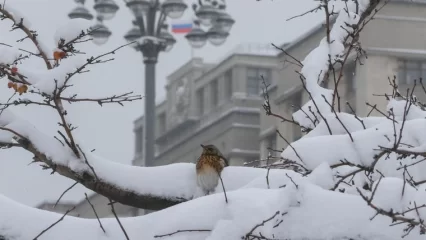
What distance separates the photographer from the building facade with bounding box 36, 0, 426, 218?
48.5 m

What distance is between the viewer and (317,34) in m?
49.0

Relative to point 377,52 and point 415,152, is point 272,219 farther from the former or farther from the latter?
point 377,52

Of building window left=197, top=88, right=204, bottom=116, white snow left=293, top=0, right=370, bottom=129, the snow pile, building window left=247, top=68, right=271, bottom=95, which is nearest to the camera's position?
the snow pile

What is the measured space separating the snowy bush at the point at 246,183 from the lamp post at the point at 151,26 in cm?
1495

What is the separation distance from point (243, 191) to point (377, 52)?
4457 centimetres

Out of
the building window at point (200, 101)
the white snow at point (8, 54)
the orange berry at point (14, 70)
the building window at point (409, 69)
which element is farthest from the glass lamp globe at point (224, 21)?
the building window at point (200, 101)

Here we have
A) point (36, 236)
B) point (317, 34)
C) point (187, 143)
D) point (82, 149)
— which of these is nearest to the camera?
point (36, 236)

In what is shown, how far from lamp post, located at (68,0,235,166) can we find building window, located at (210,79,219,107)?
169 ft

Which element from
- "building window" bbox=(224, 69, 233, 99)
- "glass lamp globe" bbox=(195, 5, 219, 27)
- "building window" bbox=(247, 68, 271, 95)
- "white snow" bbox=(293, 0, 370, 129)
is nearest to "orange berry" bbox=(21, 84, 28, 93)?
"white snow" bbox=(293, 0, 370, 129)

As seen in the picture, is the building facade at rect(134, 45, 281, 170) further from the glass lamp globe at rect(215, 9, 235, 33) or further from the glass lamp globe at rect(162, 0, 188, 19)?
the glass lamp globe at rect(162, 0, 188, 19)

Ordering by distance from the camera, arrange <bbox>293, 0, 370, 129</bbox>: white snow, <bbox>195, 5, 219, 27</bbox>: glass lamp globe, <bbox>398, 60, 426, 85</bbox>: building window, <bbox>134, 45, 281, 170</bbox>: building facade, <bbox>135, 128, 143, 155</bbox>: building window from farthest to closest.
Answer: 1. <bbox>135, 128, 143, 155</bbox>: building window
2. <bbox>134, 45, 281, 170</bbox>: building facade
3. <bbox>398, 60, 426, 85</bbox>: building window
4. <bbox>195, 5, 219, 27</bbox>: glass lamp globe
5. <bbox>293, 0, 370, 129</bbox>: white snow

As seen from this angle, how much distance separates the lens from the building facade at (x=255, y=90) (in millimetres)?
48500

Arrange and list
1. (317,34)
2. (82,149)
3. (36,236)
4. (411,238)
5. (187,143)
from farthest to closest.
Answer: (187,143)
(317,34)
(82,149)
(36,236)
(411,238)

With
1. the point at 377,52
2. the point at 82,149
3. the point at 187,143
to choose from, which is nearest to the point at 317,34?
the point at 377,52
